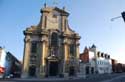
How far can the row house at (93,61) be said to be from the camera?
75812mm

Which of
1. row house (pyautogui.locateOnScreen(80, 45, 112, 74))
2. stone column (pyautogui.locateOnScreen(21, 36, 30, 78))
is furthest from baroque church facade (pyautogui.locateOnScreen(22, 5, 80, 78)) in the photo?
row house (pyautogui.locateOnScreen(80, 45, 112, 74))

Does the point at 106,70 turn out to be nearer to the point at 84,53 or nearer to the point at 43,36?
the point at 84,53

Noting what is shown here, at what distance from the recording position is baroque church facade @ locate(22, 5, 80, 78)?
158 feet

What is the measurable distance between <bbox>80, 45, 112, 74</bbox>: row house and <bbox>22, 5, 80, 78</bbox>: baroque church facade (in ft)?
73.4

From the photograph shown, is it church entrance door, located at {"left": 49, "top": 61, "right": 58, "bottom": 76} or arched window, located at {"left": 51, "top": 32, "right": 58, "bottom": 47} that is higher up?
arched window, located at {"left": 51, "top": 32, "right": 58, "bottom": 47}

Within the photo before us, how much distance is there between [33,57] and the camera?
160 ft

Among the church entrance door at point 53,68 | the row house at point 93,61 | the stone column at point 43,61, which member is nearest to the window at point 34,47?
the stone column at point 43,61

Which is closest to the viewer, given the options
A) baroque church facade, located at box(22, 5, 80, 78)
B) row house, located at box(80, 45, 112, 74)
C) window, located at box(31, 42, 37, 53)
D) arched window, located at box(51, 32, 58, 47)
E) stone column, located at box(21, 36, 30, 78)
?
stone column, located at box(21, 36, 30, 78)

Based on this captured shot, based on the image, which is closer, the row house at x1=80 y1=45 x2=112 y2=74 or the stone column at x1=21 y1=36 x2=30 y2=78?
the stone column at x1=21 y1=36 x2=30 y2=78

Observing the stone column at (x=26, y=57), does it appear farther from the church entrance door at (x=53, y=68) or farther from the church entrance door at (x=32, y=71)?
the church entrance door at (x=53, y=68)

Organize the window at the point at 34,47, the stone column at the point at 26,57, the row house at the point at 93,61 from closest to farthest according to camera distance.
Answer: the stone column at the point at 26,57
the window at the point at 34,47
the row house at the point at 93,61

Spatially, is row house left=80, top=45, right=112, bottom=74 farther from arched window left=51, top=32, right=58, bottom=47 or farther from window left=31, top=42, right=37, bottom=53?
window left=31, top=42, right=37, bottom=53

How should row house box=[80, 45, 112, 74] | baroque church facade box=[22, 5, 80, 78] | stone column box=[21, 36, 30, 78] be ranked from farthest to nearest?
1. row house box=[80, 45, 112, 74]
2. baroque church facade box=[22, 5, 80, 78]
3. stone column box=[21, 36, 30, 78]

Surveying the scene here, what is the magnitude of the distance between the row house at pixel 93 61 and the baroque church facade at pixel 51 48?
2239 cm
